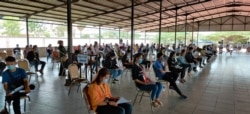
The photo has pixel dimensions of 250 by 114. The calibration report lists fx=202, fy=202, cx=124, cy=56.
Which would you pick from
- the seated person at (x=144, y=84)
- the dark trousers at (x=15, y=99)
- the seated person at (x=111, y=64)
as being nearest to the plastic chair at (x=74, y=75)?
the seated person at (x=111, y=64)

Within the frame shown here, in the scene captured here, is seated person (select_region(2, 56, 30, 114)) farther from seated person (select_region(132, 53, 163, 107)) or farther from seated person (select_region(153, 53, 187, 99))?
seated person (select_region(153, 53, 187, 99))

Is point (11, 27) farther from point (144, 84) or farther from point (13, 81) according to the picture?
point (144, 84)

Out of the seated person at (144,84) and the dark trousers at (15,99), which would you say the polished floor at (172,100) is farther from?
the dark trousers at (15,99)

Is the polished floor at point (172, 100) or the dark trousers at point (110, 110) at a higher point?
the dark trousers at point (110, 110)

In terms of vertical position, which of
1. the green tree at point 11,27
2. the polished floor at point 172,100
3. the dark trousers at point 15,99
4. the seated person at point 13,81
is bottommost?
the polished floor at point 172,100

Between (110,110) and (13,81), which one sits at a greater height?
(13,81)

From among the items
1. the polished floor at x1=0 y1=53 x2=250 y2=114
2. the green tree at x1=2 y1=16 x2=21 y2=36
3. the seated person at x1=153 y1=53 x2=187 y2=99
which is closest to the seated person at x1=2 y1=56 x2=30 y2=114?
the polished floor at x1=0 y1=53 x2=250 y2=114

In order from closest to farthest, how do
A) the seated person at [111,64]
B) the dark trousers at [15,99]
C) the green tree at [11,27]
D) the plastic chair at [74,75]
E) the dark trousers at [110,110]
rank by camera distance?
1. the dark trousers at [110,110]
2. the dark trousers at [15,99]
3. the plastic chair at [74,75]
4. the seated person at [111,64]
5. the green tree at [11,27]

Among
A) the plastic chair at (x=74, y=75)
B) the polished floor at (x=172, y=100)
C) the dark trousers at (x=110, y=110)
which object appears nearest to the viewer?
the dark trousers at (x=110, y=110)

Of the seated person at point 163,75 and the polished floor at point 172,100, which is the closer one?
the polished floor at point 172,100

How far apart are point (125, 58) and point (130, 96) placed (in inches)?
109

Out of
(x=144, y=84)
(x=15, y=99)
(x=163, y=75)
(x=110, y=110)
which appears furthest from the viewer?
(x=163, y=75)

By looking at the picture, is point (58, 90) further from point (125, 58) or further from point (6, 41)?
point (6, 41)

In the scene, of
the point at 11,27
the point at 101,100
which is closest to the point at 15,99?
the point at 101,100
